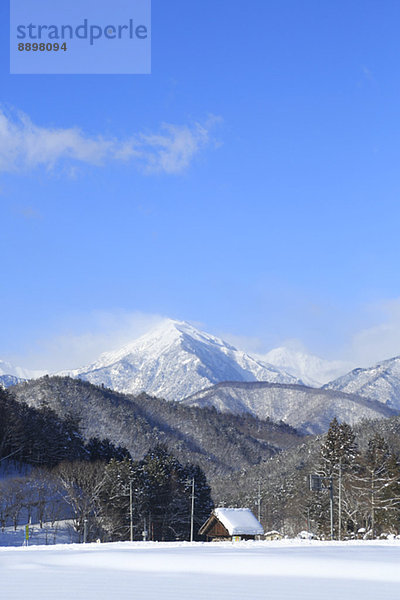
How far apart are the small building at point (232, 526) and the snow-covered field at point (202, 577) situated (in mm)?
40433

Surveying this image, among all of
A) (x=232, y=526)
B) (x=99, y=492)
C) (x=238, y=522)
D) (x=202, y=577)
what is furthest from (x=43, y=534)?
(x=202, y=577)

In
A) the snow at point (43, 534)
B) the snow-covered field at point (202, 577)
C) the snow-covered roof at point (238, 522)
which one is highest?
the snow-covered field at point (202, 577)

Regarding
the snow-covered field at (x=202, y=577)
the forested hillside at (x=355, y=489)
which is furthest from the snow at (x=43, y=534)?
the snow-covered field at (x=202, y=577)

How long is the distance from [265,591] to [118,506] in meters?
59.0

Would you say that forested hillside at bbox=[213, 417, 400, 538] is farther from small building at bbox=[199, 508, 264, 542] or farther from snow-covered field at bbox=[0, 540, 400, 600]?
snow-covered field at bbox=[0, 540, 400, 600]

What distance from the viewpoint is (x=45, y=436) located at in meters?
94.1

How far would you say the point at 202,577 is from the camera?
15625mm

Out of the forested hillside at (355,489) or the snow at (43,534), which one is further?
the snow at (43,534)

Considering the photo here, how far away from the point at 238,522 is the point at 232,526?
99 cm

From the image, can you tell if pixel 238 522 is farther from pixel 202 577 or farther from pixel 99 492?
pixel 202 577

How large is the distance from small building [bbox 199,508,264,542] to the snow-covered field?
40433 mm

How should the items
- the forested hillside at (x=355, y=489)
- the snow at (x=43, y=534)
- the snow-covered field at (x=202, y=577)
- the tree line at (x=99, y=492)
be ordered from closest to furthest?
1. the snow-covered field at (x=202, y=577)
2. the forested hillside at (x=355, y=489)
3. the snow at (x=43, y=534)
4. the tree line at (x=99, y=492)

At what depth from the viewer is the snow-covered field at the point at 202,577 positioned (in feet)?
44.0

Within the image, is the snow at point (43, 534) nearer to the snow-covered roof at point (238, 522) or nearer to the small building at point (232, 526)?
the small building at point (232, 526)
